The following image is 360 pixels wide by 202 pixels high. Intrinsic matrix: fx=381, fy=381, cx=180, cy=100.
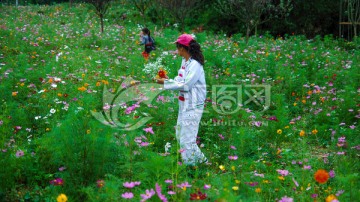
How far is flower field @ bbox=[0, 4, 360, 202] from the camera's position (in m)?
3.41

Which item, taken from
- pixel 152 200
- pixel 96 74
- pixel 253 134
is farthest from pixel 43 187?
pixel 96 74

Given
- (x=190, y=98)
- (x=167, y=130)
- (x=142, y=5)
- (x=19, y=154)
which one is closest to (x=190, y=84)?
(x=190, y=98)

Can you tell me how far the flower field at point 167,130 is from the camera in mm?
3406

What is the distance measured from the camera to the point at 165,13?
20.9 metres

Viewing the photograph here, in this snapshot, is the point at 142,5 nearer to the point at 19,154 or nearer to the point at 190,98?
the point at 190,98

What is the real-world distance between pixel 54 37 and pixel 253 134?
9200mm

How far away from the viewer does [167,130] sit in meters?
5.04

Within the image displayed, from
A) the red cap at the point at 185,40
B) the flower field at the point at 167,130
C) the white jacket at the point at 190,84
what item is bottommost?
the flower field at the point at 167,130

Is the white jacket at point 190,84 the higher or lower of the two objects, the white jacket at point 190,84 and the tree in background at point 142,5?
the lower

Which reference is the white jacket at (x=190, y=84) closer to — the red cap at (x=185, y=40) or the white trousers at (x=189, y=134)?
the white trousers at (x=189, y=134)

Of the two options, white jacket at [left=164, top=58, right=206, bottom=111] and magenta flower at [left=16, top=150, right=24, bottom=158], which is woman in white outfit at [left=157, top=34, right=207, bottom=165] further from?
magenta flower at [left=16, top=150, right=24, bottom=158]

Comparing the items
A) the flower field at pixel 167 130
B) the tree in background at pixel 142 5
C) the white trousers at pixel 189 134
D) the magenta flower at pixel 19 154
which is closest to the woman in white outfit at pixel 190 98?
the white trousers at pixel 189 134

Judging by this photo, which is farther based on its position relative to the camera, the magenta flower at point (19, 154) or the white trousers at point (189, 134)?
the white trousers at point (189, 134)

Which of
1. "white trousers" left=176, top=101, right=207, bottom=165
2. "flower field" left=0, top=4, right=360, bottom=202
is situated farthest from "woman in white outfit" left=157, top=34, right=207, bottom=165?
"flower field" left=0, top=4, right=360, bottom=202
